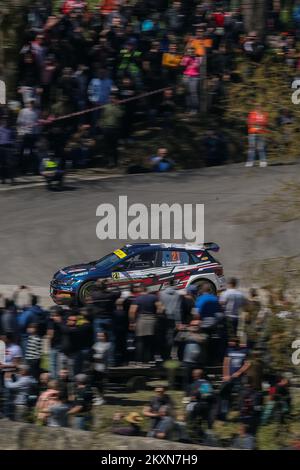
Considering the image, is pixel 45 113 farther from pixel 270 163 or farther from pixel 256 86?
pixel 256 86

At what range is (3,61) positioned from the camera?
24.1 metres

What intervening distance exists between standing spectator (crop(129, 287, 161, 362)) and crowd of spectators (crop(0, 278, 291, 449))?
0.6 inches

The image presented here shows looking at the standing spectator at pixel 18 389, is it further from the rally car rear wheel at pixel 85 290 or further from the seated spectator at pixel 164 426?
the rally car rear wheel at pixel 85 290

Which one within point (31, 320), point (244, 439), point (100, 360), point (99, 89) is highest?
point (99, 89)

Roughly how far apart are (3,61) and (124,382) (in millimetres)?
11193

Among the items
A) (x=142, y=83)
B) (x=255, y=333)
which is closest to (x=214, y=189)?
(x=142, y=83)

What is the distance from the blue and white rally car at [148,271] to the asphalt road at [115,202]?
90 cm

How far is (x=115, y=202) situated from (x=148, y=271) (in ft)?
15.3

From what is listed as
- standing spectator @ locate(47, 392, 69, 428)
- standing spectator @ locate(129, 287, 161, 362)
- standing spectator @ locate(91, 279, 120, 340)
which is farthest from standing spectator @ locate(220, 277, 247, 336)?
standing spectator @ locate(47, 392, 69, 428)

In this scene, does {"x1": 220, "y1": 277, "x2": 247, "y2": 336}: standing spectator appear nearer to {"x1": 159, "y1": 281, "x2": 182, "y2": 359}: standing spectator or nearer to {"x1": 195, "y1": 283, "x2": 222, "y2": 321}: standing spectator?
{"x1": 195, "y1": 283, "x2": 222, "y2": 321}: standing spectator

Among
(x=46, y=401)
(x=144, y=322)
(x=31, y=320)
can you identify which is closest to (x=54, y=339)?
(x=31, y=320)

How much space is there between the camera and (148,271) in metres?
18.0

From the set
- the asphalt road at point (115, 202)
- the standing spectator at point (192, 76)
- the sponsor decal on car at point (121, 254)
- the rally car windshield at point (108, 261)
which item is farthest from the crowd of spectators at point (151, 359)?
the standing spectator at point (192, 76)

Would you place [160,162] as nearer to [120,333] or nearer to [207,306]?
[207,306]
